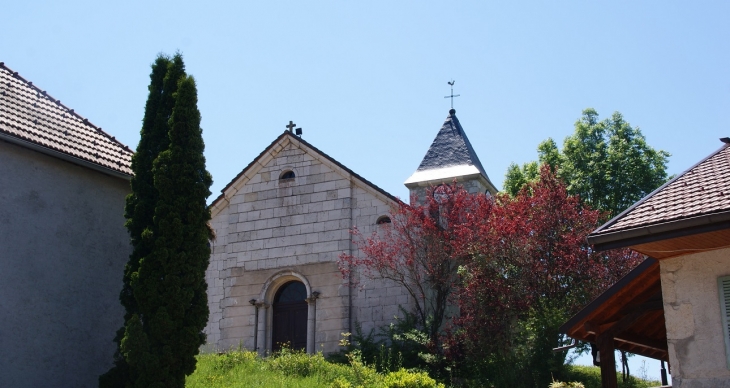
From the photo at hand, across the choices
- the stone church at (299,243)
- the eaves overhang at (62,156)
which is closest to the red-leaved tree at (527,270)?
the stone church at (299,243)

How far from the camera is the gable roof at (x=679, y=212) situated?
9180 mm

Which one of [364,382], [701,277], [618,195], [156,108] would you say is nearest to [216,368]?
[364,382]

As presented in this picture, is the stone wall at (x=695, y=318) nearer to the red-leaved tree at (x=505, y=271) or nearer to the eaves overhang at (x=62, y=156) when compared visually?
the red-leaved tree at (x=505, y=271)

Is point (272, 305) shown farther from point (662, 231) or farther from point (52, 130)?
point (662, 231)

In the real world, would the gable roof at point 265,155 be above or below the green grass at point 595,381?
above

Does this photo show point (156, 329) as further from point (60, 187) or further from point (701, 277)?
point (701, 277)

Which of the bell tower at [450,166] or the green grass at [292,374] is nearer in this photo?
the green grass at [292,374]

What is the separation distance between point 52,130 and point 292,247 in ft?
27.6

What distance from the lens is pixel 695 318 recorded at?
9.71 meters

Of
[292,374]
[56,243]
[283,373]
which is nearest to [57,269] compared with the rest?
[56,243]

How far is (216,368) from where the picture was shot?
17.3 metres

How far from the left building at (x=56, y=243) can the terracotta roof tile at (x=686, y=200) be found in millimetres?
9407

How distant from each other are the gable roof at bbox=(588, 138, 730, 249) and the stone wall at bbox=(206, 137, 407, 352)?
11269 millimetres

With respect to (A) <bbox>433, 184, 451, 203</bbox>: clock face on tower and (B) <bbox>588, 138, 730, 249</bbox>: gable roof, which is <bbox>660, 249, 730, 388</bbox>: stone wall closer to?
(B) <bbox>588, 138, 730, 249</bbox>: gable roof
